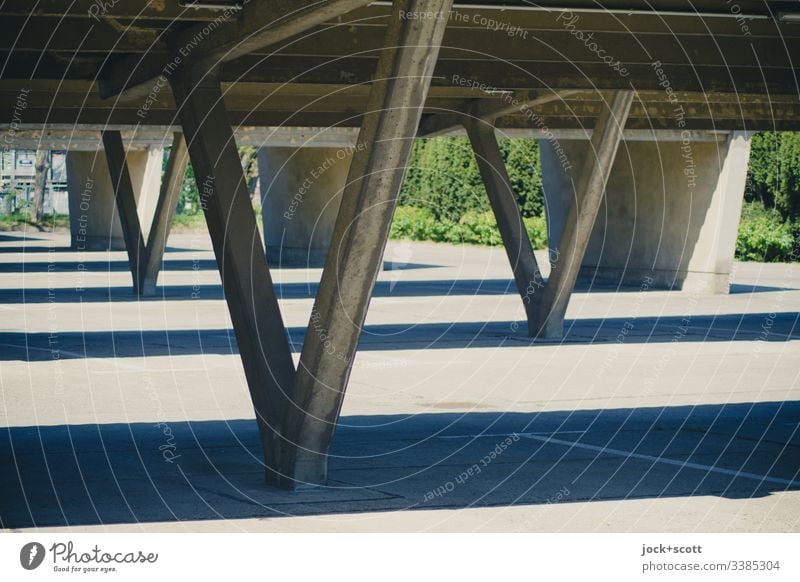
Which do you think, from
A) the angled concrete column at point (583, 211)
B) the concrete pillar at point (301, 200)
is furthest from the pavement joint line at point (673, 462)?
Result: the concrete pillar at point (301, 200)

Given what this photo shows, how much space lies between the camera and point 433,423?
43.4ft

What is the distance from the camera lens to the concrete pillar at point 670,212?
103 feet

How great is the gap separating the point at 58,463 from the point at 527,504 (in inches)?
155

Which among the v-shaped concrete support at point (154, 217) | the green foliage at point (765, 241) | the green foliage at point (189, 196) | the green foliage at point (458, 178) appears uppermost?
the green foliage at point (189, 196)

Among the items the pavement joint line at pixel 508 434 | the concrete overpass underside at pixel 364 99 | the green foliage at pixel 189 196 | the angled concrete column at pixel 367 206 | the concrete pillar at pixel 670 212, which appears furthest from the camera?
A: the green foliage at pixel 189 196

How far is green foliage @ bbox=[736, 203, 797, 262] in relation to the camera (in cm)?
4469

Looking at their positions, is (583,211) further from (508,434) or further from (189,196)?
(189,196)

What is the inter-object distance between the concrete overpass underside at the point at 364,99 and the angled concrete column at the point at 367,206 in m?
0.01

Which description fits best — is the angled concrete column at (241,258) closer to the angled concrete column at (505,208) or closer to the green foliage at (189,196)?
the angled concrete column at (505,208)

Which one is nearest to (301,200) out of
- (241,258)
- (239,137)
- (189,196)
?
(239,137)

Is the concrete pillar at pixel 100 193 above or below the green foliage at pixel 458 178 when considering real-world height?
below

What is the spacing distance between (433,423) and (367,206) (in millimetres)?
4674
